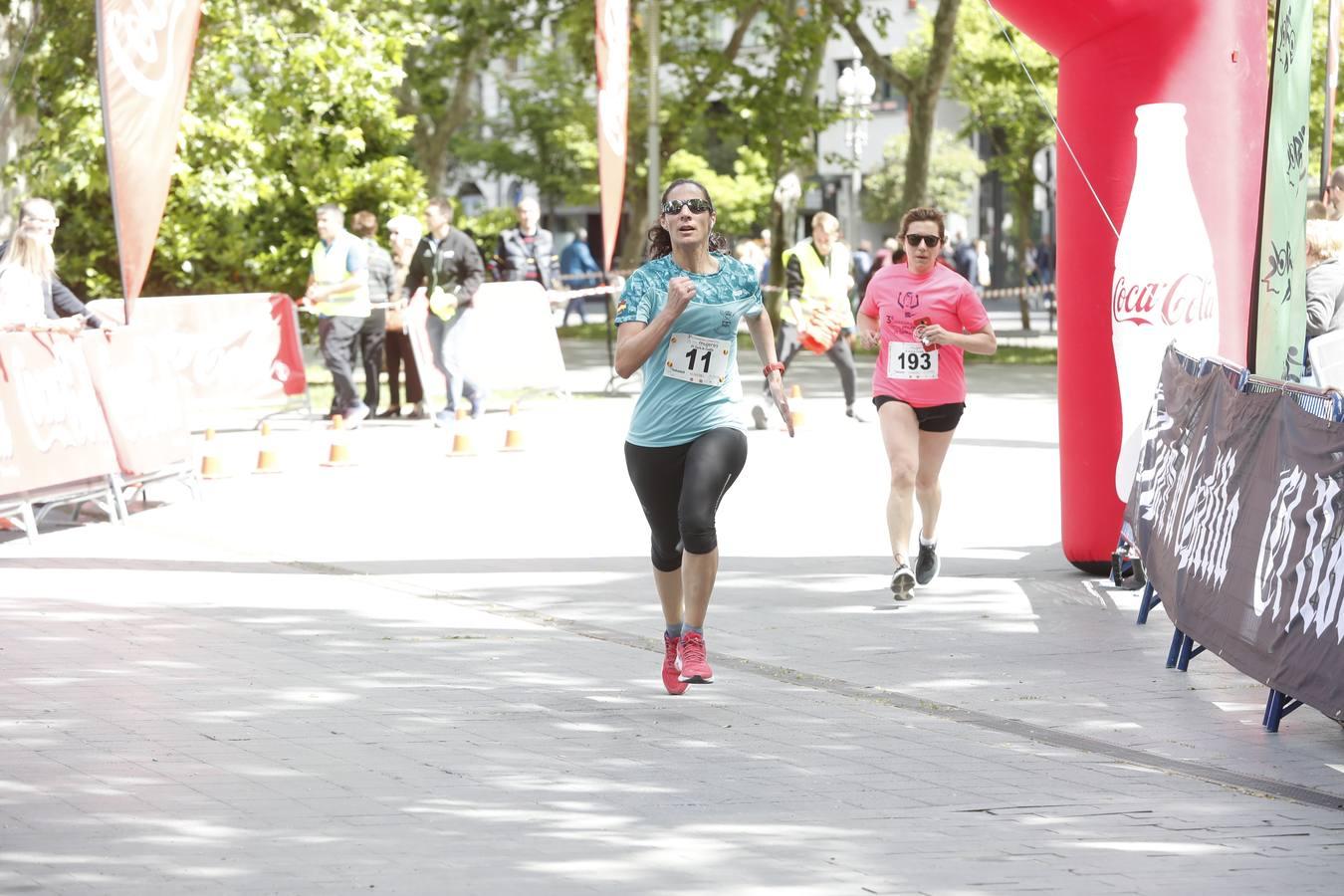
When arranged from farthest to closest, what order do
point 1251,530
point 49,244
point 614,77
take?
point 614,77
point 49,244
point 1251,530

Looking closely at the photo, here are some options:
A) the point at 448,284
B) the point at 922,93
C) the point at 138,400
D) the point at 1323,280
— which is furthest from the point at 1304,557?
the point at 922,93

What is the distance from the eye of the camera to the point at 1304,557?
6.73m

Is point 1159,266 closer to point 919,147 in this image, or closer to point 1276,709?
point 1276,709

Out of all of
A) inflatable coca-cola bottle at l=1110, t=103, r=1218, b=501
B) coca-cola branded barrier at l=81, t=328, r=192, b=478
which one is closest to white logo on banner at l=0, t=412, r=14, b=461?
coca-cola branded barrier at l=81, t=328, r=192, b=478

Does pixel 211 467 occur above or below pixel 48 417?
below

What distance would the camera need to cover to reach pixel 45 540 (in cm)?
1209

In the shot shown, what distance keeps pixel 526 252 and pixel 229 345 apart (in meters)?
3.80

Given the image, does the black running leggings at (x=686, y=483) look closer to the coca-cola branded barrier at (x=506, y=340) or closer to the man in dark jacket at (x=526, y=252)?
the coca-cola branded barrier at (x=506, y=340)

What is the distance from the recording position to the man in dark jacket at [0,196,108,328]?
12320 mm

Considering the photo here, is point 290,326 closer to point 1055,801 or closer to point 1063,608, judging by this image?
point 1063,608

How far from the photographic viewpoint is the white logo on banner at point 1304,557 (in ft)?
21.2

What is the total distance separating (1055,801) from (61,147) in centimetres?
1677

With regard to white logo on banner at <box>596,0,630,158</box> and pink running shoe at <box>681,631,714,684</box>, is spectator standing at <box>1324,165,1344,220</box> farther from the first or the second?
white logo on banner at <box>596,0,630,158</box>

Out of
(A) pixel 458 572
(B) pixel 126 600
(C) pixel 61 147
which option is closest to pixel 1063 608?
(A) pixel 458 572
